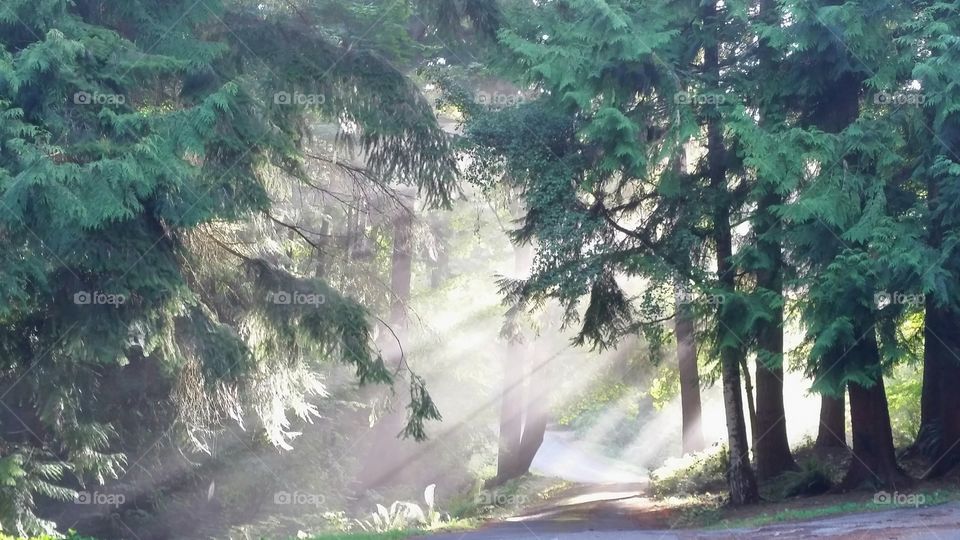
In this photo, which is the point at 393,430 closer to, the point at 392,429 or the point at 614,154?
the point at 392,429

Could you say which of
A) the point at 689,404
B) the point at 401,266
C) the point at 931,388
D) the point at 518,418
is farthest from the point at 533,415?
the point at 931,388

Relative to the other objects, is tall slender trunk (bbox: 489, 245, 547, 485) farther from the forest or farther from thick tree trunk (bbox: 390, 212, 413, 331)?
the forest

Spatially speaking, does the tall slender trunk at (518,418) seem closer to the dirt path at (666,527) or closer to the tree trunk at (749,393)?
the dirt path at (666,527)

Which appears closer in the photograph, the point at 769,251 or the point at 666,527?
the point at 769,251

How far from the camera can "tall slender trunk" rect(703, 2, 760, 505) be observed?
15930mm

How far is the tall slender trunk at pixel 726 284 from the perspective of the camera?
627 inches

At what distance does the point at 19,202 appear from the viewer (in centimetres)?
1098

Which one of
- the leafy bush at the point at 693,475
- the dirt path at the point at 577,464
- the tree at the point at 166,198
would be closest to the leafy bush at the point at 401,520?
the tree at the point at 166,198

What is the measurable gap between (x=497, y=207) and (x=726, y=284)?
4.89 meters

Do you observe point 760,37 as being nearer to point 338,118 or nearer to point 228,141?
point 338,118

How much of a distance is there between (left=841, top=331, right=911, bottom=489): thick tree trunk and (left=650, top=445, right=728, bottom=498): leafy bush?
4603mm

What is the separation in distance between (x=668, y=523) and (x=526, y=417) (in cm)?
1197

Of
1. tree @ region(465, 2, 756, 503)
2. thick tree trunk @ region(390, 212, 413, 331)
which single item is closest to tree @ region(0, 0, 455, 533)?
tree @ region(465, 2, 756, 503)

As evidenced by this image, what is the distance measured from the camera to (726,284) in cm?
1594
